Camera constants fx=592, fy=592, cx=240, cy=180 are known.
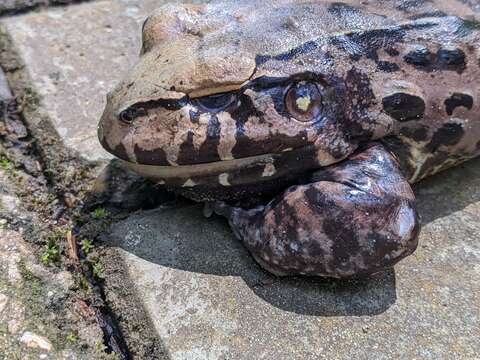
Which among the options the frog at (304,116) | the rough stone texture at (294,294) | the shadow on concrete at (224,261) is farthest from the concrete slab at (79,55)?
the frog at (304,116)

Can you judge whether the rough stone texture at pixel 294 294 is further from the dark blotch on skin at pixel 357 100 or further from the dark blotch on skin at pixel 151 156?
the dark blotch on skin at pixel 357 100

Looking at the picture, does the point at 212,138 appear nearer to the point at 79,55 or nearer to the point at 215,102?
the point at 215,102

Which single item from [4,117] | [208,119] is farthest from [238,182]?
[4,117]

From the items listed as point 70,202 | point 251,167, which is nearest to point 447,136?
point 251,167

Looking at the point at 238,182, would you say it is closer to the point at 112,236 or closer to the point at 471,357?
the point at 112,236

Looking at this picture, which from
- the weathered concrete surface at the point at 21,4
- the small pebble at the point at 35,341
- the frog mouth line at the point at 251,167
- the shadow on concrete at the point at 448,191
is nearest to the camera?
the small pebble at the point at 35,341

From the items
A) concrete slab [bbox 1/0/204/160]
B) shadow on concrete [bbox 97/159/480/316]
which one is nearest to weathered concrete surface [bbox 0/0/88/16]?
concrete slab [bbox 1/0/204/160]

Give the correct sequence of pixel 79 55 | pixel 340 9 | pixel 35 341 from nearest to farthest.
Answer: pixel 35 341 < pixel 340 9 < pixel 79 55
